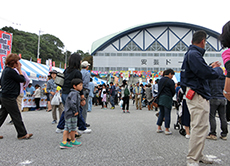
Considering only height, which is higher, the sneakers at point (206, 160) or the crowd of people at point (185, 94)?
the crowd of people at point (185, 94)

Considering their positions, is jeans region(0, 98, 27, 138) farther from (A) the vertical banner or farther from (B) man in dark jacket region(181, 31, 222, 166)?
(A) the vertical banner

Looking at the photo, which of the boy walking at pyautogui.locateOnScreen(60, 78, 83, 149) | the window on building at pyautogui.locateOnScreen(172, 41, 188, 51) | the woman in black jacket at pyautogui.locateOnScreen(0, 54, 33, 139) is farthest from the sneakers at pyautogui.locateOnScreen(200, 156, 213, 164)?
the window on building at pyautogui.locateOnScreen(172, 41, 188, 51)

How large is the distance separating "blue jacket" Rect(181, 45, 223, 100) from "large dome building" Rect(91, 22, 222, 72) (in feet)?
140

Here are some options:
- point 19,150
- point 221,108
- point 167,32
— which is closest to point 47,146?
point 19,150

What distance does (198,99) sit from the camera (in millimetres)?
2959

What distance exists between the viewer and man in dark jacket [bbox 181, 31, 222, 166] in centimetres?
284

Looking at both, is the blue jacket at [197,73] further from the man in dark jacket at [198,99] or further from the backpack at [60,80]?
the backpack at [60,80]

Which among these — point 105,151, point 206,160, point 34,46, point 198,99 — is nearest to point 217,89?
point 198,99

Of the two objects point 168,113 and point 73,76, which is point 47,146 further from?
point 168,113

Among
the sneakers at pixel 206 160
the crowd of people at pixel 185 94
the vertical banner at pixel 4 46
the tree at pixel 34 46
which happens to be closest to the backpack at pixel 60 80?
the crowd of people at pixel 185 94

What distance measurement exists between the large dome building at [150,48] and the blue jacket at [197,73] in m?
42.6

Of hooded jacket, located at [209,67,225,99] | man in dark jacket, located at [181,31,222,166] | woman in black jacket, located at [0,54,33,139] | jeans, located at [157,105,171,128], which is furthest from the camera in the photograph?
jeans, located at [157,105,171,128]

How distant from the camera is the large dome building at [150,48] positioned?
152 ft

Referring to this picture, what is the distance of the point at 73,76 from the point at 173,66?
1752 inches
